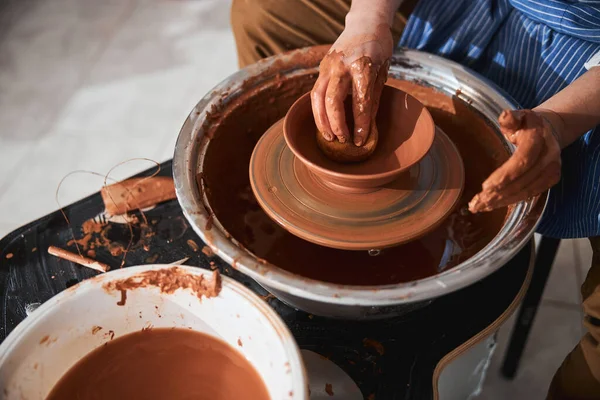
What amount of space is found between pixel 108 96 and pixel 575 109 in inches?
94.2

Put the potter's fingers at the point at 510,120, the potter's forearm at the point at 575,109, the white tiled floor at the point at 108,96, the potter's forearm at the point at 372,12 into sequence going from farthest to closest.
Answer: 1. the white tiled floor at the point at 108,96
2. the potter's forearm at the point at 372,12
3. the potter's forearm at the point at 575,109
4. the potter's fingers at the point at 510,120

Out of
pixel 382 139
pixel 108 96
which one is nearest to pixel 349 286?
pixel 382 139

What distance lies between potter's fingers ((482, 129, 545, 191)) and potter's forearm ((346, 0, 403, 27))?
52 centimetres

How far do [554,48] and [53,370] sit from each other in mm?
1372

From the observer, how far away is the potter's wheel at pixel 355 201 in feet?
3.77

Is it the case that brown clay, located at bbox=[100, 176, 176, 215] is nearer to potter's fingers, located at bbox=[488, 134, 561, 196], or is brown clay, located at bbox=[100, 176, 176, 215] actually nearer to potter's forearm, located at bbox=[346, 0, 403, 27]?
potter's forearm, located at bbox=[346, 0, 403, 27]

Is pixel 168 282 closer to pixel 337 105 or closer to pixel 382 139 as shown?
pixel 337 105

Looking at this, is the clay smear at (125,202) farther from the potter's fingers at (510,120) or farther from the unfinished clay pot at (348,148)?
the potter's fingers at (510,120)

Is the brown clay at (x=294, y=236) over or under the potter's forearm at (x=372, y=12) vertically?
under

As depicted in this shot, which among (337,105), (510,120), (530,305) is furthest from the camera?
(530,305)

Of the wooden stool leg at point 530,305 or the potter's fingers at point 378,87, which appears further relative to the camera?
the wooden stool leg at point 530,305

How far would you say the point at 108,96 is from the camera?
2.84 metres

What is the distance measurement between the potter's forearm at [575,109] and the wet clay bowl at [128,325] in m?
0.72

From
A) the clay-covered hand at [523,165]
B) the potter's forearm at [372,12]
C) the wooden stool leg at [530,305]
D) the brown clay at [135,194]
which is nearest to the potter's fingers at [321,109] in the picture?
the potter's forearm at [372,12]
